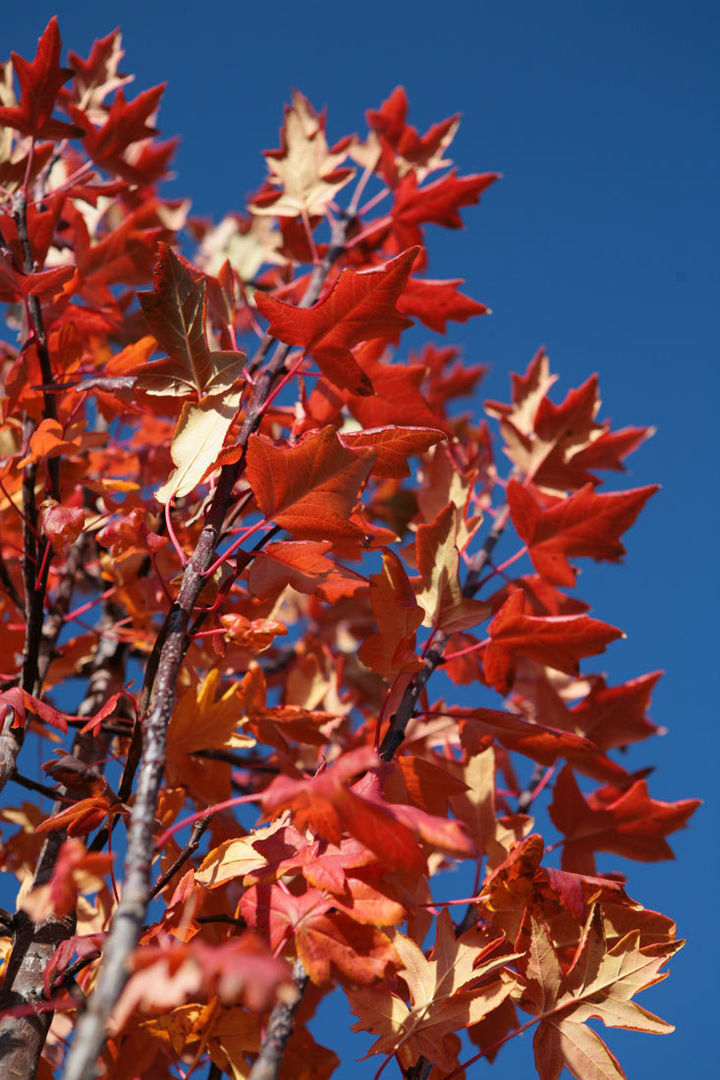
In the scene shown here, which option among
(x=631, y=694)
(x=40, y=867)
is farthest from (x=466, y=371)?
(x=40, y=867)

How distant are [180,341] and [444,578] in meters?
0.30

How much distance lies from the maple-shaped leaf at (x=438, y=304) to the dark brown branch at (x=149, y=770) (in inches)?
8.3

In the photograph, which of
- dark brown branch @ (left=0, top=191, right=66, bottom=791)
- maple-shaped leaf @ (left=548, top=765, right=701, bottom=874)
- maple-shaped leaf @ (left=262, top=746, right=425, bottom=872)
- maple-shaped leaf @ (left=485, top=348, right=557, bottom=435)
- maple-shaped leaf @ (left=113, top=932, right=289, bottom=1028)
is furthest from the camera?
maple-shaped leaf @ (left=485, top=348, right=557, bottom=435)

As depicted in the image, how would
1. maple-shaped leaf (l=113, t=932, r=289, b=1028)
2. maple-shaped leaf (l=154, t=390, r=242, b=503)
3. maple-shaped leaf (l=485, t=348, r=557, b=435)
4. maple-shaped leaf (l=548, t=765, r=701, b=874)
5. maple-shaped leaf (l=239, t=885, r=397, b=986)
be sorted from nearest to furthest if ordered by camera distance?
maple-shaped leaf (l=113, t=932, r=289, b=1028) → maple-shaped leaf (l=239, t=885, r=397, b=986) → maple-shaped leaf (l=154, t=390, r=242, b=503) → maple-shaped leaf (l=548, t=765, r=701, b=874) → maple-shaped leaf (l=485, t=348, r=557, b=435)

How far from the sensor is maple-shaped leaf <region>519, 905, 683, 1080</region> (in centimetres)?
64

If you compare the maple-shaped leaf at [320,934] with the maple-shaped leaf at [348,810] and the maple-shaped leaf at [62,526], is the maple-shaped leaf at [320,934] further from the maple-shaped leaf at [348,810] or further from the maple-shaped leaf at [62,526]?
the maple-shaped leaf at [62,526]

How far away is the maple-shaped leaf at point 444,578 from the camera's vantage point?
79 centimetres

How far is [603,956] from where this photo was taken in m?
0.66

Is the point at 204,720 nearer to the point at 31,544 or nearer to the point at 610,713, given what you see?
the point at 31,544

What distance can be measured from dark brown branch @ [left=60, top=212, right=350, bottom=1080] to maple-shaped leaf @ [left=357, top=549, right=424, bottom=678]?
138mm

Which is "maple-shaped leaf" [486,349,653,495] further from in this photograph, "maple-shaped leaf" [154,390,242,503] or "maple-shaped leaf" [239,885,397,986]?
"maple-shaped leaf" [239,885,397,986]

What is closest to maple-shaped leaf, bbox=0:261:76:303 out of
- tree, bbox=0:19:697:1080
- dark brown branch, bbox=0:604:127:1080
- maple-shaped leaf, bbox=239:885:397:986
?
tree, bbox=0:19:697:1080

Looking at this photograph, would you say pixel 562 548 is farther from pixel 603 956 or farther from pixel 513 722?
pixel 603 956

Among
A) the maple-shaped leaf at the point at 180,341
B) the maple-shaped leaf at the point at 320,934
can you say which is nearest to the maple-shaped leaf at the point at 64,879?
the maple-shaped leaf at the point at 320,934
